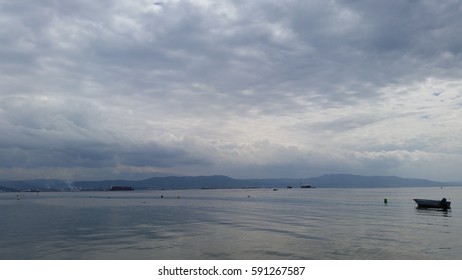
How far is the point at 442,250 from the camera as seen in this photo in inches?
1484

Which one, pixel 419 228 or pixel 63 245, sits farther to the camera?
pixel 419 228

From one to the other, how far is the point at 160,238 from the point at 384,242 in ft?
91.1

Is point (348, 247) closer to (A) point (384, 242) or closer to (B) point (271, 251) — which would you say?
(A) point (384, 242)

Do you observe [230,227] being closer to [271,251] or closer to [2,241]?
[271,251]

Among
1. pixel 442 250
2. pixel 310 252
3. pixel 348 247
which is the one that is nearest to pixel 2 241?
pixel 310 252
